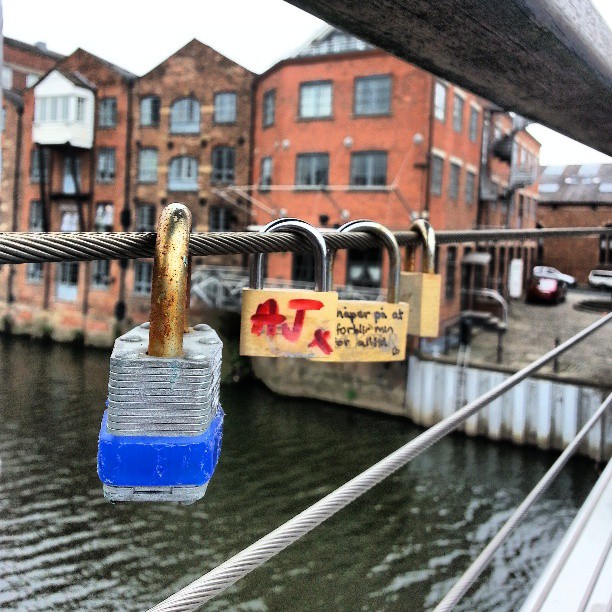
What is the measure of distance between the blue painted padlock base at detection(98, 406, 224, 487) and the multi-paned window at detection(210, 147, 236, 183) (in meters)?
24.4

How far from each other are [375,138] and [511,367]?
8434 mm

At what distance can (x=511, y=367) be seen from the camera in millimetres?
18297

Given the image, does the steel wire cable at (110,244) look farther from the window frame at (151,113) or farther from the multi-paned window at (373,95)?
the window frame at (151,113)

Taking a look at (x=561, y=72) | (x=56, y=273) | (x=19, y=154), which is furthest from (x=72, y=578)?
(x=19, y=154)

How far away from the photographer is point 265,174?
908 inches

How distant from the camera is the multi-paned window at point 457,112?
21547mm

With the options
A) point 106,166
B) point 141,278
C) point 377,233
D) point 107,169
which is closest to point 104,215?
point 107,169

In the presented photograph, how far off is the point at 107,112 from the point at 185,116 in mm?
4391

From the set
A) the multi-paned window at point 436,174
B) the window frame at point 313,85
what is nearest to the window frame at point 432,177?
the multi-paned window at point 436,174

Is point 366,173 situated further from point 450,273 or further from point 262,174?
point 450,273

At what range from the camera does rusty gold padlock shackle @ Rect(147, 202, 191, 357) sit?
3.30 feet

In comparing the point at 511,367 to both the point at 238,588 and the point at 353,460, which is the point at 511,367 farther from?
the point at 238,588

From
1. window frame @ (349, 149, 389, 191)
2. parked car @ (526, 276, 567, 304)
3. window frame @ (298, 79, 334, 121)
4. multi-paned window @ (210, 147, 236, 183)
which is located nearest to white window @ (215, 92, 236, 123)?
multi-paned window @ (210, 147, 236, 183)

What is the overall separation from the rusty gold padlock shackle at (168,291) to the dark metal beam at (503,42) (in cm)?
68
